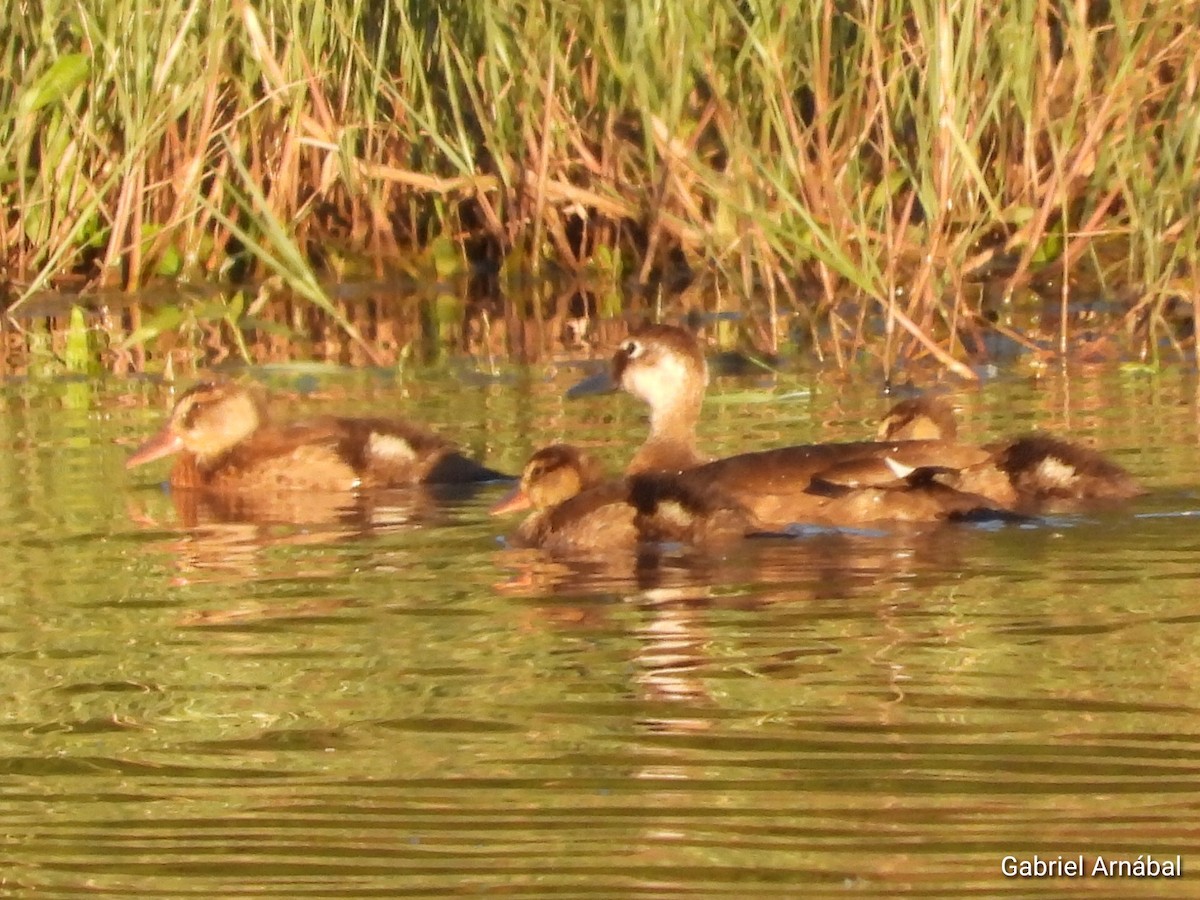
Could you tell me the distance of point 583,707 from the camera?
4.15 meters

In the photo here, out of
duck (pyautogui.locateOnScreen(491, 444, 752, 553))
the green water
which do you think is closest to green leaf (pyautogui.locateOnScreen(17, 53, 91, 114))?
the green water

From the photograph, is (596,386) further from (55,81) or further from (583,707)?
(55,81)

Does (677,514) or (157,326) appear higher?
(157,326)

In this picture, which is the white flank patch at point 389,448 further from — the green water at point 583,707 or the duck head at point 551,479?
the duck head at point 551,479

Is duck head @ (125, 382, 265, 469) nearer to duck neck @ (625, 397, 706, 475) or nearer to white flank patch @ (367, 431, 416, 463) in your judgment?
white flank patch @ (367, 431, 416, 463)

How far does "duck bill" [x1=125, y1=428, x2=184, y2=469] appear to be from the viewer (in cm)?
763

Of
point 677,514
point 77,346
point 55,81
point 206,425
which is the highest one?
point 55,81

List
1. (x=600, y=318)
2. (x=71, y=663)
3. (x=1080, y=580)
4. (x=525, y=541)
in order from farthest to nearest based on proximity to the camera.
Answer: (x=600, y=318)
(x=525, y=541)
(x=1080, y=580)
(x=71, y=663)

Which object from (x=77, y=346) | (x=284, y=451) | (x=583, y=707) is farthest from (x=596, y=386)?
(x=583, y=707)

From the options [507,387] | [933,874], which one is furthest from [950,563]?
[507,387]

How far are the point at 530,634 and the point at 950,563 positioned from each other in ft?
3.52

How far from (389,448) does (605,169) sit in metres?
3.84

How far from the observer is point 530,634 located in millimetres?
4848

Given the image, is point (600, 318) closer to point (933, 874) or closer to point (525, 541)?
point (525, 541)
